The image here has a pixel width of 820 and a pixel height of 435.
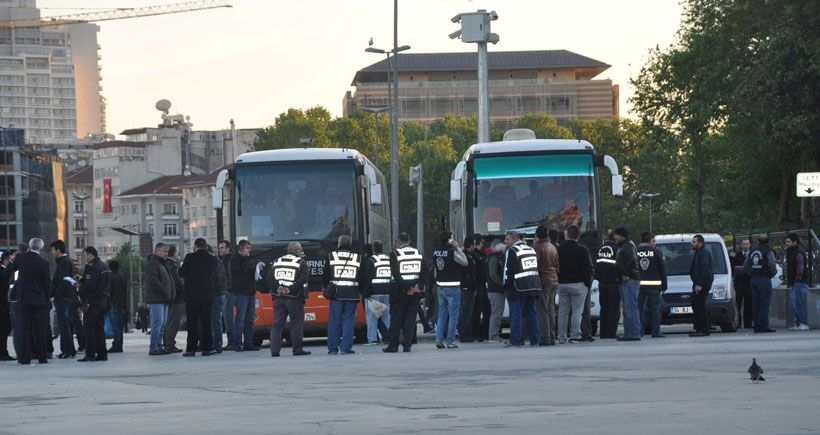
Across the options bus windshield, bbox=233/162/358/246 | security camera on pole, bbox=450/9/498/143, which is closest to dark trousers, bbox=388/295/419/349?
bus windshield, bbox=233/162/358/246

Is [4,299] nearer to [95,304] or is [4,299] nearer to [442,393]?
[95,304]

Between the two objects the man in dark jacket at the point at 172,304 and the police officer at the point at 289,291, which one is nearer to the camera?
the police officer at the point at 289,291

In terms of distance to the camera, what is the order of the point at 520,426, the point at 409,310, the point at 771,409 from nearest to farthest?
the point at 520,426 < the point at 771,409 < the point at 409,310

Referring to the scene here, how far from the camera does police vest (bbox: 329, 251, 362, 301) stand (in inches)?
1064

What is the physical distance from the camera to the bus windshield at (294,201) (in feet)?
103

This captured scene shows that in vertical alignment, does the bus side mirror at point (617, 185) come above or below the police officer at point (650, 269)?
above

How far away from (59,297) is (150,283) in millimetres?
1359

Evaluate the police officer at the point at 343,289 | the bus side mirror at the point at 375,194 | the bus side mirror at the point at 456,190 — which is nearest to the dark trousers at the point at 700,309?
the bus side mirror at the point at 456,190

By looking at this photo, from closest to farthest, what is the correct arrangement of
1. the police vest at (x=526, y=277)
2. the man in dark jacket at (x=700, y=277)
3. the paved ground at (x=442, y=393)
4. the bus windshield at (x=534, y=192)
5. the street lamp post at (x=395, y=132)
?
the paved ground at (x=442, y=393), the police vest at (x=526, y=277), the man in dark jacket at (x=700, y=277), the bus windshield at (x=534, y=192), the street lamp post at (x=395, y=132)

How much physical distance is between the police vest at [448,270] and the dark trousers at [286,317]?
206 centimetres

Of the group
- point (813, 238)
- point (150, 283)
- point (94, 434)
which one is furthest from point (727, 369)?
point (813, 238)

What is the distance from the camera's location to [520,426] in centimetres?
1318

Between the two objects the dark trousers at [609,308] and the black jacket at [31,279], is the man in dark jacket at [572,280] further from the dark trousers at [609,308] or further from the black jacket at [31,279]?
the black jacket at [31,279]

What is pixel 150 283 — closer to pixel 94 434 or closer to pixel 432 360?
pixel 432 360
